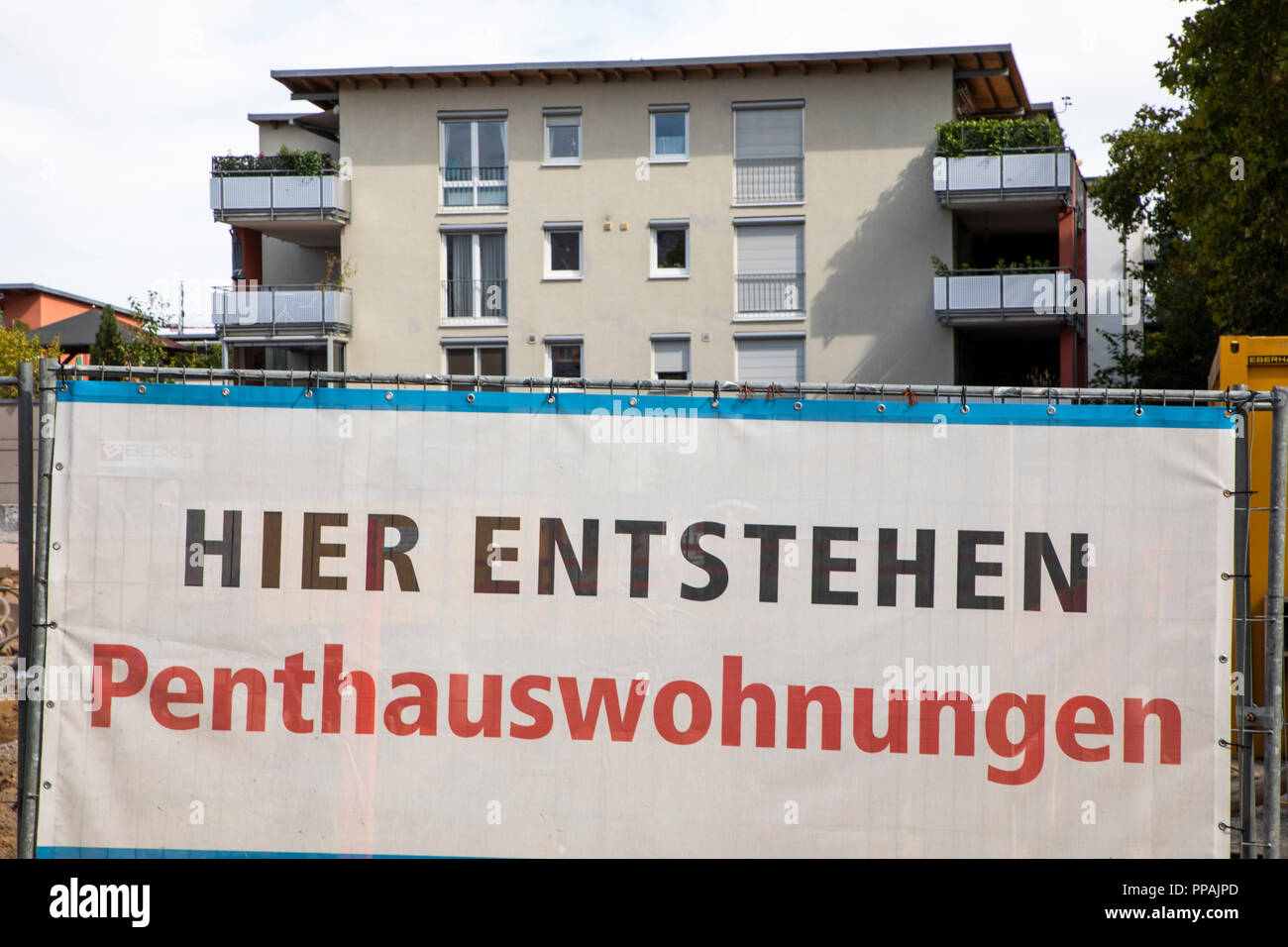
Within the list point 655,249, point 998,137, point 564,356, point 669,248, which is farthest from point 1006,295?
point 564,356

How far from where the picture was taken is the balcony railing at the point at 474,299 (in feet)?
106

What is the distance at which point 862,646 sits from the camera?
4.83m

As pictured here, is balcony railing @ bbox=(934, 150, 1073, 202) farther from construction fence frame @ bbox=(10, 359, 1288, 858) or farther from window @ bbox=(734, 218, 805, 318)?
construction fence frame @ bbox=(10, 359, 1288, 858)

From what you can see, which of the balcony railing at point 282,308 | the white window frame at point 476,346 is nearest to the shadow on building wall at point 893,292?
the white window frame at point 476,346

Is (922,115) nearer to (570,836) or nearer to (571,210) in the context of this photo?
(571,210)

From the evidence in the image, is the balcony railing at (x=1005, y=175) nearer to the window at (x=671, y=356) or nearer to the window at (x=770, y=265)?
the window at (x=770, y=265)

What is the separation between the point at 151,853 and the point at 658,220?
28.3 meters

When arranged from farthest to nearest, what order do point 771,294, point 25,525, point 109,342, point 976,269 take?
1. point 109,342
2. point 771,294
3. point 976,269
4. point 25,525

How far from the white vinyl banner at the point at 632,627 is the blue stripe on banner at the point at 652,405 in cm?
1

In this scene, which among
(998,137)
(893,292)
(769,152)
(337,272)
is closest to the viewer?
(998,137)

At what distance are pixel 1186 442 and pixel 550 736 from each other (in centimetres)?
287

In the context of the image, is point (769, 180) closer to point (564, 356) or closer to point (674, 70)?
point (674, 70)

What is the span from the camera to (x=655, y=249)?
1257 inches
